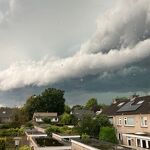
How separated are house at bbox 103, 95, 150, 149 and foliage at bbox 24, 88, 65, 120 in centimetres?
5053

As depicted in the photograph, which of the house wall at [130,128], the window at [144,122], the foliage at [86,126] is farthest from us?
the foliage at [86,126]

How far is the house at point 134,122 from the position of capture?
39.4m

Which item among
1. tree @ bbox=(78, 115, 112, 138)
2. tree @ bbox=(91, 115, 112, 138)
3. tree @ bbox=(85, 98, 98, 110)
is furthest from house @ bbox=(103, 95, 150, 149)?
tree @ bbox=(85, 98, 98, 110)

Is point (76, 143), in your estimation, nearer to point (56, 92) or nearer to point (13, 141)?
point (13, 141)

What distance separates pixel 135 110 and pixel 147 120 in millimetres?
4565

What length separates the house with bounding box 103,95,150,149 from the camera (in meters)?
39.4

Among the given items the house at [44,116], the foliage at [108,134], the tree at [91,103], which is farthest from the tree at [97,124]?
the tree at [91,103]

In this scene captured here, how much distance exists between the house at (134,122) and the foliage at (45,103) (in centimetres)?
5053

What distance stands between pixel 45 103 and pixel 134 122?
207 ft

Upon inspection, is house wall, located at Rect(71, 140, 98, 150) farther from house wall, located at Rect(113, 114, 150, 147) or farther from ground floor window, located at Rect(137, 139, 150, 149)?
house wall, located at Rect(113, 114, 150, 147)

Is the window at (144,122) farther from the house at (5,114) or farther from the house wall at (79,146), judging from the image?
the house at (5,114)

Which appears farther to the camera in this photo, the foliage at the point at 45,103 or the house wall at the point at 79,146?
the foliage at the point at 45,103

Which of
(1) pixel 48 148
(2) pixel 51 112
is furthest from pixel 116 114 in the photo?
(2) pixel 51 112

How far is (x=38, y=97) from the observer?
10475 cm
